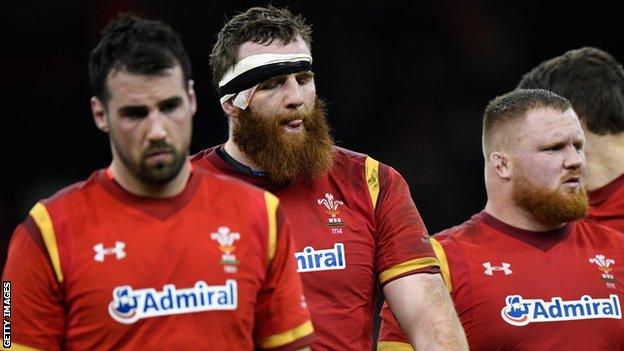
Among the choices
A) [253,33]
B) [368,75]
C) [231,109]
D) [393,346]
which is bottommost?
[393,346]

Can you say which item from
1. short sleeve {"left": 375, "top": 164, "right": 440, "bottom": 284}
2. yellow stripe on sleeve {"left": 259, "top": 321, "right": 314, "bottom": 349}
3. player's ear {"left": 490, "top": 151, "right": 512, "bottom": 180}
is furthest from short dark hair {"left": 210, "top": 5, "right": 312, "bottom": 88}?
yellow stripe on sleeve {"left": 259, "top": 321, "right": 314, "bottom": 349}

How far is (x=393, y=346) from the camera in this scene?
14.8ft

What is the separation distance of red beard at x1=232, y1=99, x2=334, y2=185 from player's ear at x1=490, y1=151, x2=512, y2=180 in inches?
29.1

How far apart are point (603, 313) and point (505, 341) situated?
39 cm

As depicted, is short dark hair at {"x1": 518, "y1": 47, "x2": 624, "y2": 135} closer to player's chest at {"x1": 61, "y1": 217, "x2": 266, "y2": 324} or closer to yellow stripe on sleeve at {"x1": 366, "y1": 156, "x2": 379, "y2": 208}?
yellow stripe on sleeve at {"x1": 366, "y1": 156, "x2": 379, "y2": 208}

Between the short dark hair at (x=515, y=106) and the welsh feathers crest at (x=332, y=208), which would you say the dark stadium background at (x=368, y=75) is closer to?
the short dark hair at (x=515, y=106)

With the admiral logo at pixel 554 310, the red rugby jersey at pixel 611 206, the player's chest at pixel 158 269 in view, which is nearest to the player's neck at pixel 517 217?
the admiral logo at pixel 554 310

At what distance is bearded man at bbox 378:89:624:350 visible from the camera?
4.41 m

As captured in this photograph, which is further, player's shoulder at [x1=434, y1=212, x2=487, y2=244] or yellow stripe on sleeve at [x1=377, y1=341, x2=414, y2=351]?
player's shoulder at [x1=434, y1=212, x2=487, y2=244]

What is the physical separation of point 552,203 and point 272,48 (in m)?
1.21

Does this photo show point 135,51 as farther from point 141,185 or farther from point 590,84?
point 590,84

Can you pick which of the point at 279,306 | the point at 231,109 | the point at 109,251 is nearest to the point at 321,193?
the point at 231,109

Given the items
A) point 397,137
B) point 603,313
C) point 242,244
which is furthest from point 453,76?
point 242,244

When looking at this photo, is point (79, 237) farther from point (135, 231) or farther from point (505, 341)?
point (505, 341)
